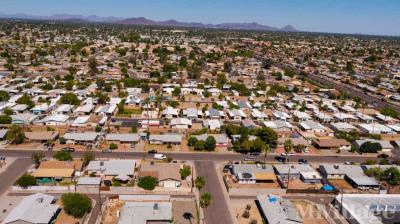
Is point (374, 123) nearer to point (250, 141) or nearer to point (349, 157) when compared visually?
point (349, 157)

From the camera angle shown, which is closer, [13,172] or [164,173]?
[164,173]

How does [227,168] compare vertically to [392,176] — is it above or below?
below

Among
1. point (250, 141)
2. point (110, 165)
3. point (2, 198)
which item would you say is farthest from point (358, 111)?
point (2, 198)

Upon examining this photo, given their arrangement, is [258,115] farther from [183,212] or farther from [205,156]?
[183,212]

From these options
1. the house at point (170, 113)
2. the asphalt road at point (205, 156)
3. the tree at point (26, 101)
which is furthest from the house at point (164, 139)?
the tree at point (26, 101)

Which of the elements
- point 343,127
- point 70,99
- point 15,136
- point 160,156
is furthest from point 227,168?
point 70,99

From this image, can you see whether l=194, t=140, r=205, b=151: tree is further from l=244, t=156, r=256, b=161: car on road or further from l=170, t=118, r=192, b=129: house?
l=170, t=118, r=192, b=129: house

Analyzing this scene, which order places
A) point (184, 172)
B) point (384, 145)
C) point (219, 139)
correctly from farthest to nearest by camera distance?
1. point (384, 145)
2. point (219, 139)
3. point (184, 172)
